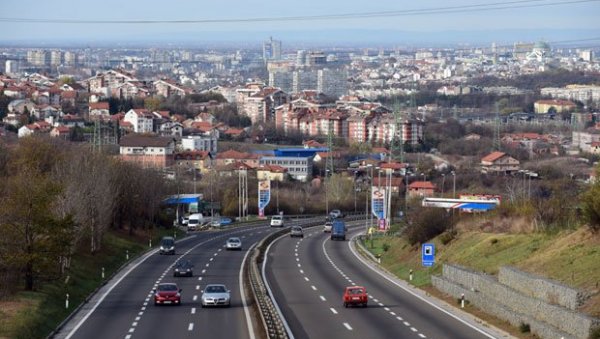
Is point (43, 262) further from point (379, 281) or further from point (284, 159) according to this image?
point (284, 159)

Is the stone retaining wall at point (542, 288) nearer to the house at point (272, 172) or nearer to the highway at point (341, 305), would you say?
the highway at point (341, 305)

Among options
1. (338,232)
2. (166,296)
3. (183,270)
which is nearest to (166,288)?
(166,296)

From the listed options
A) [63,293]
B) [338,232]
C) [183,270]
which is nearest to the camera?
[63,293]

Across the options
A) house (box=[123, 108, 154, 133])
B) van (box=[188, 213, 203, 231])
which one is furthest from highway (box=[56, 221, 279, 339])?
house (box=[123, 108, 154, 133])

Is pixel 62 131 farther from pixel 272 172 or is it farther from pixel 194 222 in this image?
pixel 194 222

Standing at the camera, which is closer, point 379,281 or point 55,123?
point 379,281

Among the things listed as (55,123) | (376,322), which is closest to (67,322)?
(376,322)
